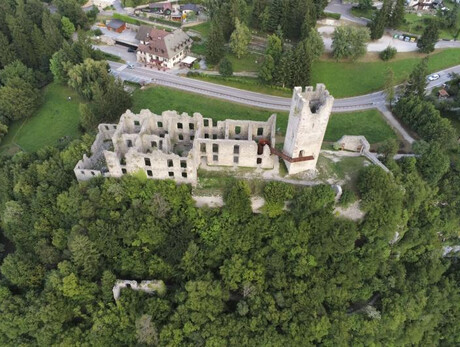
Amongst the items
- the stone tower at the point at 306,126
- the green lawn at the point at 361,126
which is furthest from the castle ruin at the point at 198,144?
the green lawn at the point at 361,126

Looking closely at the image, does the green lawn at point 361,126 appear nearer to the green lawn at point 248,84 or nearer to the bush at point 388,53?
the green lawn at point 248,84

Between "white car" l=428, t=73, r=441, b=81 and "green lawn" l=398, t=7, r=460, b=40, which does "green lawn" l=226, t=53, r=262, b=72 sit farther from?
"green lawn" l=398, t=7, r=460, b=40

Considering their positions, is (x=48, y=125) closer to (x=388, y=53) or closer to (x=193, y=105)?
A: (x=193, y=105)

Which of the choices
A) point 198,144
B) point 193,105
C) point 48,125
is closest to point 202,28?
point 193,105

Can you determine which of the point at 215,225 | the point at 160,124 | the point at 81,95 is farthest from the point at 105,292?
the point at 81,95

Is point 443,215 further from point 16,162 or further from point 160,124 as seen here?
point 16,162

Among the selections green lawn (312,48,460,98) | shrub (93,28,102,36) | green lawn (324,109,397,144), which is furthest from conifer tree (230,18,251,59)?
shrub (93,28,102,36)
